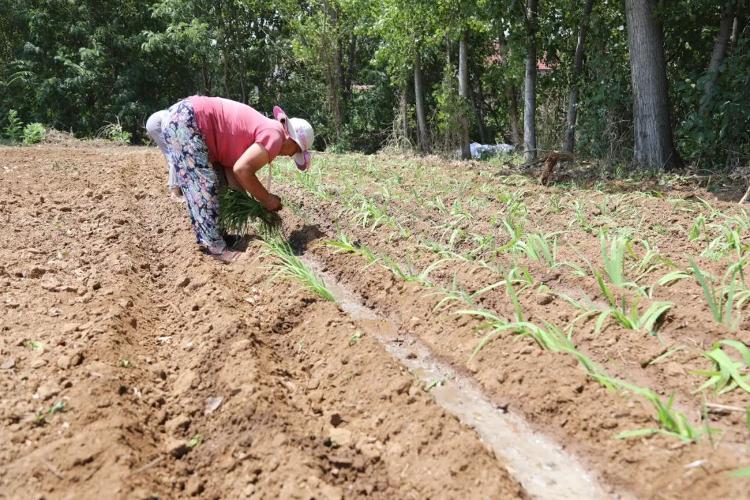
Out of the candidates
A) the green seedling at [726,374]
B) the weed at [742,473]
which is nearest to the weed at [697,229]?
the green seedling at [726,374]

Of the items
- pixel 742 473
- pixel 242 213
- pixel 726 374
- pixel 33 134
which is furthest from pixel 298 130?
pixel 33 134

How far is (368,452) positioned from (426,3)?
31.6 ft

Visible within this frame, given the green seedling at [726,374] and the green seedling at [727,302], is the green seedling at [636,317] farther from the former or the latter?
the green seedling at [726,374]

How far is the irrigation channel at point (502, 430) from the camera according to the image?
80.6 inches

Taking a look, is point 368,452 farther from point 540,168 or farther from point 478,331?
point 540,168

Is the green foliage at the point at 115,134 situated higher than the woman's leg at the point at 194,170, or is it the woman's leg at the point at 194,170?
the green foliage at the point at 115,134

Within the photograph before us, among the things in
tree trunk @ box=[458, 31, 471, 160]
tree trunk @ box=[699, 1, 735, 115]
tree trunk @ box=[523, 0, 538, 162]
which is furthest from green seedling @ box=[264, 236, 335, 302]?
tree trunk @ box=[458, 31, 471, 160]

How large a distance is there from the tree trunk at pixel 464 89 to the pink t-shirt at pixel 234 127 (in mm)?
7180

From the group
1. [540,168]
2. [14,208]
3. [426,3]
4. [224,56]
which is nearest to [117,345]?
[14,208]

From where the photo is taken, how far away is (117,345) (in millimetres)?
2854

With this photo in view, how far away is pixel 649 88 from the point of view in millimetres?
7484

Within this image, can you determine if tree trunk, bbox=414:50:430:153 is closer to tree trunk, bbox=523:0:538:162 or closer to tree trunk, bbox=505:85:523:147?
tree trunk, bbox=505:85:523:147

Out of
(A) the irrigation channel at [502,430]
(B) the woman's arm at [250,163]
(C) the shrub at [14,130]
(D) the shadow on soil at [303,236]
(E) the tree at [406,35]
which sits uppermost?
(E) the tree at [406,35]

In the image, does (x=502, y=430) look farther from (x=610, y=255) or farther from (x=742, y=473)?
(x=610, y=255)
